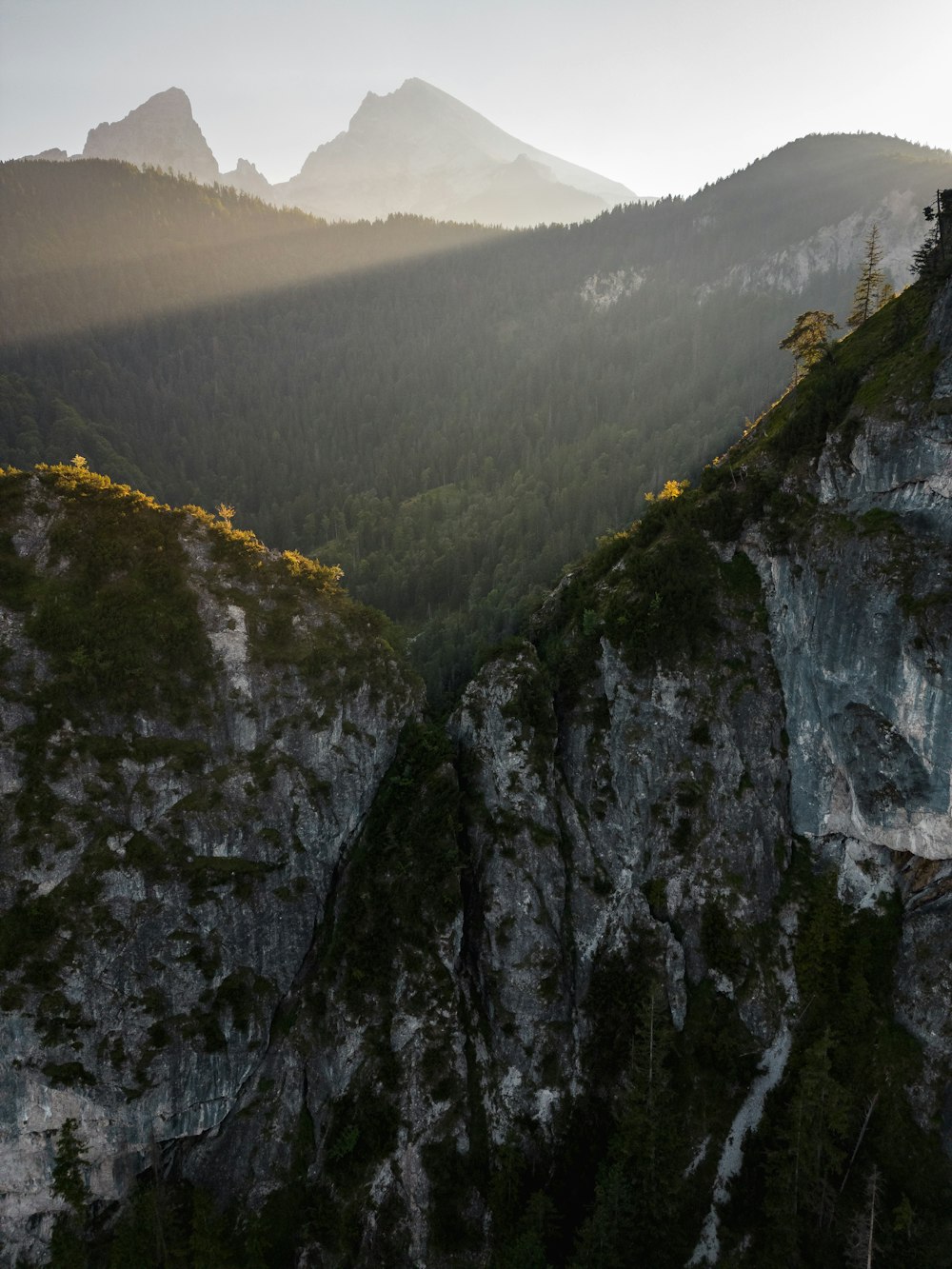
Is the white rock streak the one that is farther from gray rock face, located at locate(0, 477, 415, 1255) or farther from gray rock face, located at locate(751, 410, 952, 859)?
gray rock face, located at locate(0, 477, 415, 1255)

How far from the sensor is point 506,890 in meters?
58.8

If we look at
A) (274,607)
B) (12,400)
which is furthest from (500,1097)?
(12,400)

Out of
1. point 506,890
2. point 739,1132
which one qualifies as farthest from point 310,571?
point 739,1132

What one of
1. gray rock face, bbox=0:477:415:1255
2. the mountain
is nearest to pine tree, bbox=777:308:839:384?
the mountain

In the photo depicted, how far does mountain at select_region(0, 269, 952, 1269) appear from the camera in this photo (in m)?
47.7

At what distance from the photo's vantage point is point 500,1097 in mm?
53094

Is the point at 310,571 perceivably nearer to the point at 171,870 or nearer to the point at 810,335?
the point at 171,870

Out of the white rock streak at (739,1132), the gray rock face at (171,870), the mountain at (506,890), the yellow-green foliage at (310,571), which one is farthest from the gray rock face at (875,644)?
the yellow-green foliage at (310,571)

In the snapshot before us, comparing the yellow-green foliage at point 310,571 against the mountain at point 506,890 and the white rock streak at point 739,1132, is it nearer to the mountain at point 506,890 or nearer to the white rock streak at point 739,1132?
the mountain at point 506,890

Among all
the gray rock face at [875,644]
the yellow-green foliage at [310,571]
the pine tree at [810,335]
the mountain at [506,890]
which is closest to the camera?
the mountain at [506,890]

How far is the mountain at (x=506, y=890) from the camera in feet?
157

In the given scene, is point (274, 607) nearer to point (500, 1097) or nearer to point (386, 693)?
point (386, 693)

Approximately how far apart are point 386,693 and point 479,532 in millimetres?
85392

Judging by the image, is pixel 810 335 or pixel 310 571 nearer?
pixel 310 571
